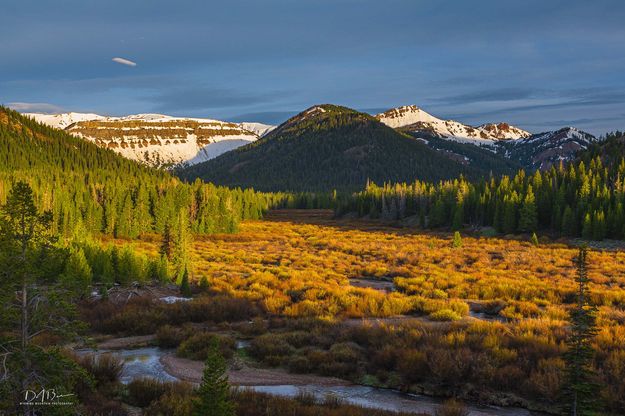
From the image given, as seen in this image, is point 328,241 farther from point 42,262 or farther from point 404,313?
point 42,262

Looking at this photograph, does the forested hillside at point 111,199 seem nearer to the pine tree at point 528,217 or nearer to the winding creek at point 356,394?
the winding creek at point 356,394

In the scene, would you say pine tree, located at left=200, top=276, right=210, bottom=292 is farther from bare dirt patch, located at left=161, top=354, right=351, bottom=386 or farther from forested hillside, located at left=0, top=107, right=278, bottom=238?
bare dirt patch, located at left=161, top=354, right=351, bottom=386

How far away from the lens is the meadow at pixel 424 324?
1309 centimetres

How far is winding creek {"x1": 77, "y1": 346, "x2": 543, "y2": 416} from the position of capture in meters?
11.9

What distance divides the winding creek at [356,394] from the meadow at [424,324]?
1.63ft

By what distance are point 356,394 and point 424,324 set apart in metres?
6.35

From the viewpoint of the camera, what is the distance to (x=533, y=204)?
3135 inches

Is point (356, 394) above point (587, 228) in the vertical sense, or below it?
below

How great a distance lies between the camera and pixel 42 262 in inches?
311

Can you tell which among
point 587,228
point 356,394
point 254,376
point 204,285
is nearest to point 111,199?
point 204,285

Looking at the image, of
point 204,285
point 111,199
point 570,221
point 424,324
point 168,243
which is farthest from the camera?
point 111,199

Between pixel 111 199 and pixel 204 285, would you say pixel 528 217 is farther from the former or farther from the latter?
pixel 111 199

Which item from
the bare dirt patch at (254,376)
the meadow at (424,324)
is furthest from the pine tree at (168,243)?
the bare dirt patch at (254,376)

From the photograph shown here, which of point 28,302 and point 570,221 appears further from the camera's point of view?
point 570,221
